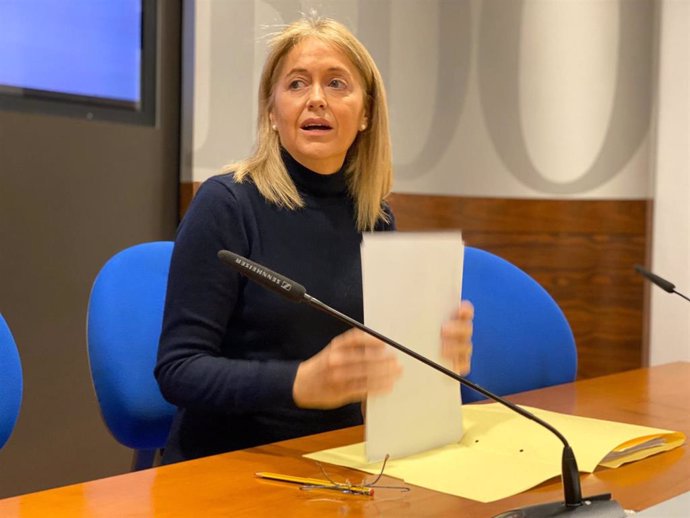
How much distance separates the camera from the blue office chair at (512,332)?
1.93m

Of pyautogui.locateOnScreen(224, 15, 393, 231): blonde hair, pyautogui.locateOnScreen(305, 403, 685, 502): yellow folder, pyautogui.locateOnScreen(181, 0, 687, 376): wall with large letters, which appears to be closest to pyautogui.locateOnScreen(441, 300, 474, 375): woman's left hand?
pyautogui.locateOnScreen(305, 403, 685, 502): yellow folder

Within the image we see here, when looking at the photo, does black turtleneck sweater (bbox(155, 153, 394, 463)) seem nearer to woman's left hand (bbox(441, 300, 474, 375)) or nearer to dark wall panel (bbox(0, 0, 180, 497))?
woman's left hand (bbox(441, 300, 474, 375))

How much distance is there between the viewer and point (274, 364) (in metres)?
1.36

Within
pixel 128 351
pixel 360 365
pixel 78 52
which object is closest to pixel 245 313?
pixel 128 351

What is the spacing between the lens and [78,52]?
272cm

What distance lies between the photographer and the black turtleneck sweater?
1395mm

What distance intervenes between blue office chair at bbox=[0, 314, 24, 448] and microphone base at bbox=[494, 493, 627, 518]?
2.55 feet

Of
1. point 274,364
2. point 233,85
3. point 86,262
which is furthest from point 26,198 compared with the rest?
point 274,364

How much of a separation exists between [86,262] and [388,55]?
1.47m

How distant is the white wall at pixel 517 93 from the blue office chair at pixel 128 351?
183 centimetres

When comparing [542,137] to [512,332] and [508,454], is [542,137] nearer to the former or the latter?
[512,332]

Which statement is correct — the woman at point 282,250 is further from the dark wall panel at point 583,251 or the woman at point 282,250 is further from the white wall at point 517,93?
the dark wall panel at point 583,251

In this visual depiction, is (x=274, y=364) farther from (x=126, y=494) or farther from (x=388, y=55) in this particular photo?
(x=388, y=55)

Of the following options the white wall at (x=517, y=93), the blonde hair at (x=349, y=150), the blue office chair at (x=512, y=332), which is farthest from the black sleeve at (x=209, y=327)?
the white wall at (x=517, y=93)
